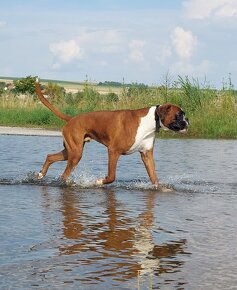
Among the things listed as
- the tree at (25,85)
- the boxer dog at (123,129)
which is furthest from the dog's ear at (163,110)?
the tree at (25,85)

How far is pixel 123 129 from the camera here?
1166 cm

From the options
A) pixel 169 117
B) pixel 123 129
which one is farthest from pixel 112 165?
pixel 169 117

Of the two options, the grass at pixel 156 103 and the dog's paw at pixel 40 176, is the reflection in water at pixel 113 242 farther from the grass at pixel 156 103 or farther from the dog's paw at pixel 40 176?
the grass at pixel 156 103

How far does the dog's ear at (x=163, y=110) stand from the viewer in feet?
37.8

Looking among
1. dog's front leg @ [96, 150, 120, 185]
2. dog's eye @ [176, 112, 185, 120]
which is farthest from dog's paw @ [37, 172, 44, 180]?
dog's eye @ [176, 112, 185, 120]

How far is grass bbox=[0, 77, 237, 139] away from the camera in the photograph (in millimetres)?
28062

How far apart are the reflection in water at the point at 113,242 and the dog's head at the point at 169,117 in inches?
58.7

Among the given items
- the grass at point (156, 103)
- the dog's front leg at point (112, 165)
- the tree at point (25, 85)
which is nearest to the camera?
the dog's front leg at point (112, 165)

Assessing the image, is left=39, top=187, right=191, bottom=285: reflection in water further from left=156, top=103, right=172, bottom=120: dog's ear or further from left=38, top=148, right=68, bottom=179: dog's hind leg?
left=38, top=148, right=68, bottom=179: dog's hind leg

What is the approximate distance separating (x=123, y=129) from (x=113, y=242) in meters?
4.35

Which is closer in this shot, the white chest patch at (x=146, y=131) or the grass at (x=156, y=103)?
the white chest patch at (x=146, y=131)

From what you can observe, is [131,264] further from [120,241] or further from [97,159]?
[97,159]

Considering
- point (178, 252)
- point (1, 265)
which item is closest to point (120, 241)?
point (178, 252)

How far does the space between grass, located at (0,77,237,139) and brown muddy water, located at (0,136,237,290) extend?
12.8m
